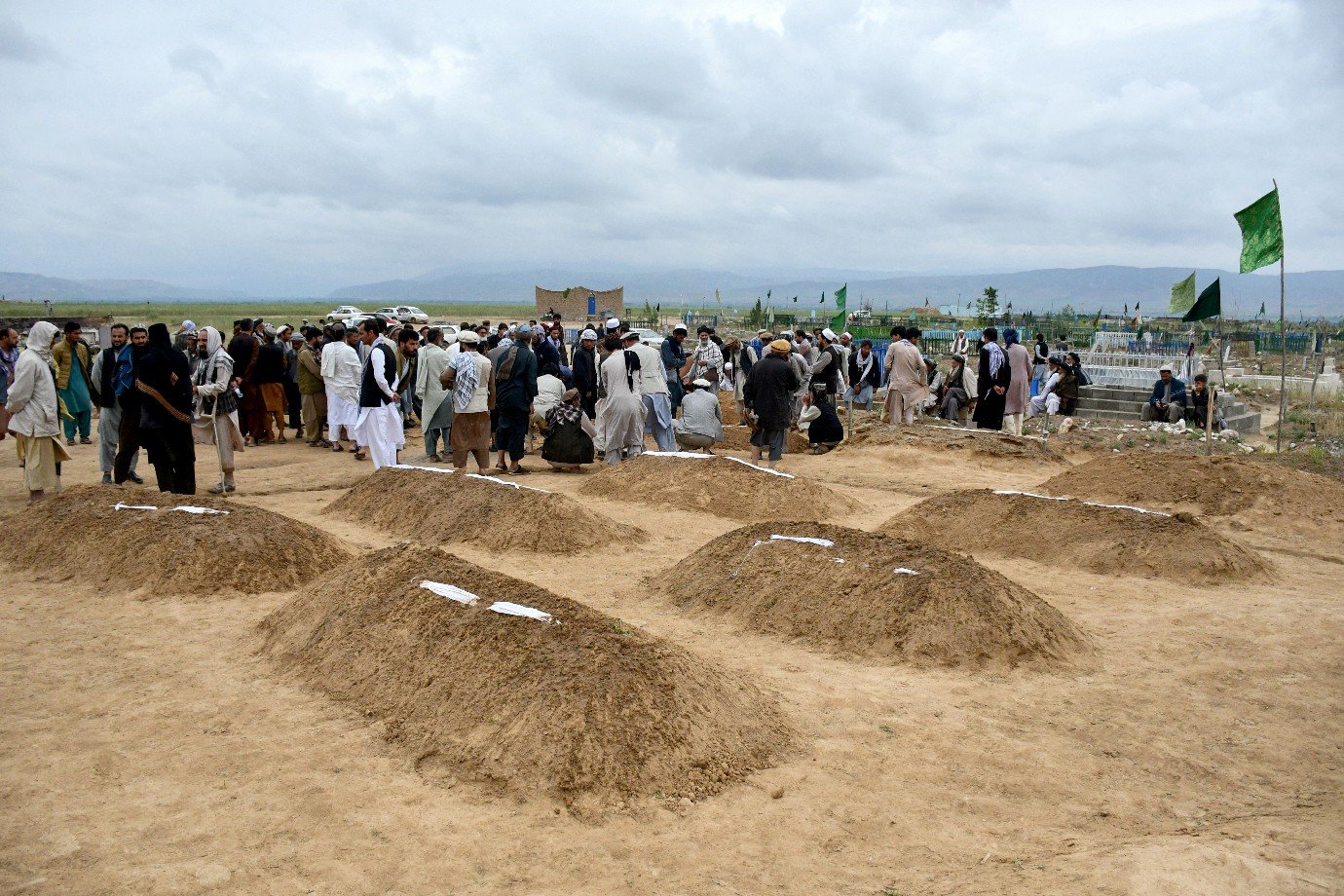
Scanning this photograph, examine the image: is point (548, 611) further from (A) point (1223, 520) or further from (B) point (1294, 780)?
(A) point (1223, 520)

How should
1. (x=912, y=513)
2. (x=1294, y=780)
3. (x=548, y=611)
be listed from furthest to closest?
(x=912, y=513) < (x=548, y=611) < (x=1294, y=780)

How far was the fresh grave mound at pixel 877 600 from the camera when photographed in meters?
6.53

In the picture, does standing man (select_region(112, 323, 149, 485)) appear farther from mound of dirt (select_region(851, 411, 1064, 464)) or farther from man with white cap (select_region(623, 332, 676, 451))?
mound of dirt (select_region(851, 411, 1064, 464))

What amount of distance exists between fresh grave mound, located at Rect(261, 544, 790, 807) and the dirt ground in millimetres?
142

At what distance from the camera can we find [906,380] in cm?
1650

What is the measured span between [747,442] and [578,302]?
36.3 m

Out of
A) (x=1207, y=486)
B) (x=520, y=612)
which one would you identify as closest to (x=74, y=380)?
(x=520, y=612)

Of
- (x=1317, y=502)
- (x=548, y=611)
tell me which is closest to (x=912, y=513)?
(x=1317, y=502)

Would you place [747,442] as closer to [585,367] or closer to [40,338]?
[585,367]

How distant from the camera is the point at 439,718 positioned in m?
5.08

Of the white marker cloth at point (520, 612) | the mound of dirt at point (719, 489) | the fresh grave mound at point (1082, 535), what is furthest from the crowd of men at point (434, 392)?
the white marker cloth at point (520, 612)

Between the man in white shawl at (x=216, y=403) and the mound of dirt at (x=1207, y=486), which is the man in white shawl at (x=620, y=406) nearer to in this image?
the man in white shawl at (x=216, y=403)

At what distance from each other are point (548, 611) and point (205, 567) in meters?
3.42

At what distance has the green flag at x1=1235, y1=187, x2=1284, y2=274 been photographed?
1441 cm
